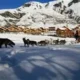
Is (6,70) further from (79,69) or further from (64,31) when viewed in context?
(64,31)

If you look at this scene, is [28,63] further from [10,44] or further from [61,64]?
[10,44]

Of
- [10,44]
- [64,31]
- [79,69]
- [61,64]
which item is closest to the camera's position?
[79,69]

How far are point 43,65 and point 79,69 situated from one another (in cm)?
108

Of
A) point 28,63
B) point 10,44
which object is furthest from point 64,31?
point 28,63

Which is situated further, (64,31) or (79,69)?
(64,31)

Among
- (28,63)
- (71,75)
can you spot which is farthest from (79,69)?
(28,63)

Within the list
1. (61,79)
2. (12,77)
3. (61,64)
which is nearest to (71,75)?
(61,79)

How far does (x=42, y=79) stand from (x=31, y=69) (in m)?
0.80

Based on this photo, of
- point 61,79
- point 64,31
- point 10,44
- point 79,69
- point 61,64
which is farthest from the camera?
point 64,31

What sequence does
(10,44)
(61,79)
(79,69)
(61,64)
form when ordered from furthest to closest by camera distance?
1. (10,44)
2. (61,64)
3. (79,69)
4. (61,79)

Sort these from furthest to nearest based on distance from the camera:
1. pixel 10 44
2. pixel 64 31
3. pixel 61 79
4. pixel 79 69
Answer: pixel 64 31 → pixel 10 44 → pixel 79 69 → pixel 61 79

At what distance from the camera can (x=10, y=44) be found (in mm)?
22812

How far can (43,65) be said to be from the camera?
8.11 m

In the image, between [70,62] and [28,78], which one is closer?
[28,78]
